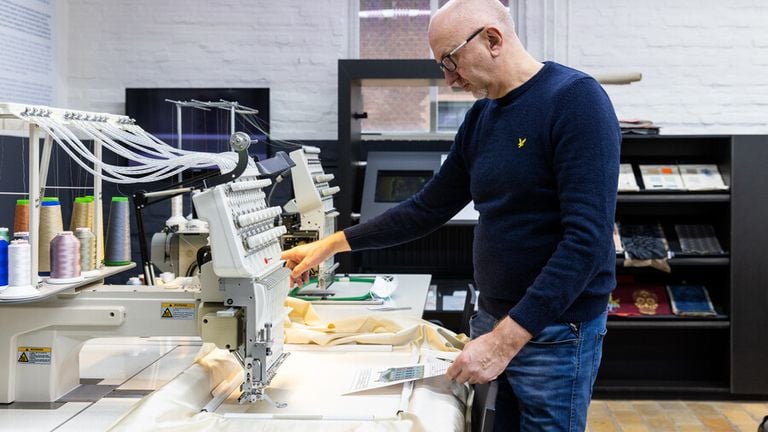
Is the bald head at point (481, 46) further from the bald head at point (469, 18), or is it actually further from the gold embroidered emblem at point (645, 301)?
the gold embroidered emblem at point (645, 301)

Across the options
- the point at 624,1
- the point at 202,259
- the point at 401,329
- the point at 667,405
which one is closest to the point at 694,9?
the point at 624,1

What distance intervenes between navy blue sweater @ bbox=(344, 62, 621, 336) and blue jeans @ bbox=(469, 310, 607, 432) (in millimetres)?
39

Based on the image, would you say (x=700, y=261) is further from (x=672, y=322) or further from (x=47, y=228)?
(x=47, y=228)

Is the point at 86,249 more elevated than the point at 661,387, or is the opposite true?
the point at 86,249

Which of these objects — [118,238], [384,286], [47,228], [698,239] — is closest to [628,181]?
[698,239]

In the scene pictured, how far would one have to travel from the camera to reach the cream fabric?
1.60m

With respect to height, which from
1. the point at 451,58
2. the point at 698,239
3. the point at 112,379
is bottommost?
the point at 112,379

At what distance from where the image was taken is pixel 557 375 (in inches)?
65.1

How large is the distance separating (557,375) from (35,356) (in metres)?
1.22

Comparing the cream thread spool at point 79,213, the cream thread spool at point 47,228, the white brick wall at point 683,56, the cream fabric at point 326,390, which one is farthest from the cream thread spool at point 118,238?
the white brick wall at point 683,56

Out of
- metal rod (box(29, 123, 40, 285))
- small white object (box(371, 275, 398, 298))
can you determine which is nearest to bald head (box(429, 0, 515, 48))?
metal rod (box(29, 123, 40, 285))

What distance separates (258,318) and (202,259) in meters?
0.44

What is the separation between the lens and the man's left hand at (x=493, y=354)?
157cm

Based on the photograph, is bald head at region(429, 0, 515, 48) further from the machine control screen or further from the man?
the machine control screen
